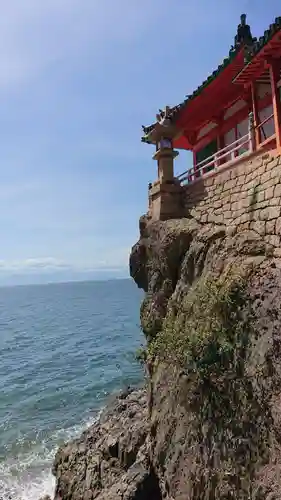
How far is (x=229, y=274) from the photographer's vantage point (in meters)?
11.0

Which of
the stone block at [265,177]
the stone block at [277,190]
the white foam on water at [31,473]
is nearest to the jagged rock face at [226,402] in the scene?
the stone block at [277,190]

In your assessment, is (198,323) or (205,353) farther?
(198,323)

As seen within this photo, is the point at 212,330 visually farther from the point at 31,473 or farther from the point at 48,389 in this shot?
the point at 48,389

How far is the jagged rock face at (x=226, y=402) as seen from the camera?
28.3ft

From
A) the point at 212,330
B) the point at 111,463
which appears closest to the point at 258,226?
the point at 212,330

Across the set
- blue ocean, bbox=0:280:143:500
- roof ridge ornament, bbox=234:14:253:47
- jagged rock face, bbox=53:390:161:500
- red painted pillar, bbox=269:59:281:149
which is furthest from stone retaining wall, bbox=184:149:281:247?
blue ocean, bbox=0:280:143:500

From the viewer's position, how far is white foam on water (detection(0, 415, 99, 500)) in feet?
61.4

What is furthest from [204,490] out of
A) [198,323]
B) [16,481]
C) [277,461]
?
[16,481]

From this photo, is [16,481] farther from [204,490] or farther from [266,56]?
[266,56]

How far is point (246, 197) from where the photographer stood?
1237 cm

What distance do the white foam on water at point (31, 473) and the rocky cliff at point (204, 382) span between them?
3.86m

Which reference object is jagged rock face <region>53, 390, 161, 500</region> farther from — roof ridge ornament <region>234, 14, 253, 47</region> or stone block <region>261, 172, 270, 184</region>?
roof ridge ornament <region>234, 14, 253, 47</region>

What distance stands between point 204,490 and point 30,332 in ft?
189

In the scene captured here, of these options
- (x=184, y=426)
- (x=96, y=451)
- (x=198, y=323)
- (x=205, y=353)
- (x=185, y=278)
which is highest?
(x=185, y=278)
